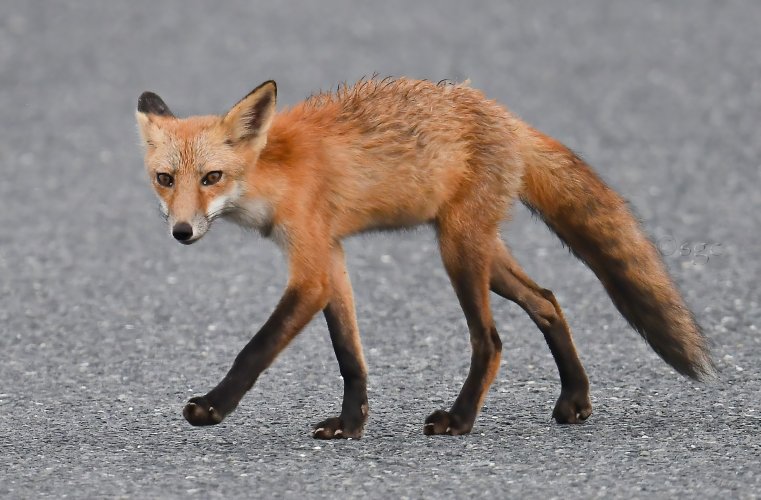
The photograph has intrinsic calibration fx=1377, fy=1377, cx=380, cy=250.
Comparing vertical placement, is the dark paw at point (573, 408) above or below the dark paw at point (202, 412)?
above

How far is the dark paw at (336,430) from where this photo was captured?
21.1 ft

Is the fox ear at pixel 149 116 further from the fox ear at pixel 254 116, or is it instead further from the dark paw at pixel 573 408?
the dark paw at pixel 573 408

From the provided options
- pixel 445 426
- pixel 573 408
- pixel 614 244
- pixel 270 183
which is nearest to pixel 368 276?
pixel 614 244

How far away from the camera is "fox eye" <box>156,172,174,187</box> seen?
609 cm

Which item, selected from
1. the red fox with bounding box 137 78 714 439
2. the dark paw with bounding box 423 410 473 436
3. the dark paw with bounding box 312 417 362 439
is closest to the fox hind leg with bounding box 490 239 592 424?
the red fox with bounding box 137 78 714 439

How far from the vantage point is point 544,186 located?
6918 mm

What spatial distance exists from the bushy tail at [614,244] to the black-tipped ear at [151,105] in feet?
5.90

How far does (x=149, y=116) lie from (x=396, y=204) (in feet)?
4.06

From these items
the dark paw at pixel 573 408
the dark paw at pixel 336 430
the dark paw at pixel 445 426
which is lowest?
the dark paw at pixel 336 430

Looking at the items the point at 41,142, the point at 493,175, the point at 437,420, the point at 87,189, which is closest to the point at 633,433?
the point at 437,420

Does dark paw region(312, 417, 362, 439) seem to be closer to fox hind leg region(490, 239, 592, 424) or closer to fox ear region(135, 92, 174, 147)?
fox hind leg region(490, 239, 592, 424)

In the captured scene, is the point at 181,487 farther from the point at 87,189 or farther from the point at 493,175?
the point at 87,189

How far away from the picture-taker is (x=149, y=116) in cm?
→ 642

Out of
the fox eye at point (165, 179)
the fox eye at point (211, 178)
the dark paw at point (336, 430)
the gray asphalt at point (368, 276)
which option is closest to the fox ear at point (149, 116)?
the fox eye at point (165, 179)
